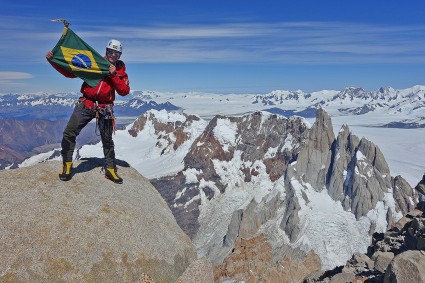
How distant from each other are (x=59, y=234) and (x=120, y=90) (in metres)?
7.50

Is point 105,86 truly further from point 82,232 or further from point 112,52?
point 82,232

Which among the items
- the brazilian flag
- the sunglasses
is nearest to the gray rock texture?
the brazilian flag

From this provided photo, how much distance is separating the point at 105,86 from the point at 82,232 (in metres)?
7.44

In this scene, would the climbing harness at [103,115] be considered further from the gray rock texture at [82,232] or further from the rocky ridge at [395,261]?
the rocky ridge at [395,261]

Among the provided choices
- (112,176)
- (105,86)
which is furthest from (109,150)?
(105,86)

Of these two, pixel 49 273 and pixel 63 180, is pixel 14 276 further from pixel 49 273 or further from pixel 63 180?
pixel 63 180

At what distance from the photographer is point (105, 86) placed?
19359mm

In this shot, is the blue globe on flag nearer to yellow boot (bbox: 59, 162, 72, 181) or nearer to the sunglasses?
the sunglasses

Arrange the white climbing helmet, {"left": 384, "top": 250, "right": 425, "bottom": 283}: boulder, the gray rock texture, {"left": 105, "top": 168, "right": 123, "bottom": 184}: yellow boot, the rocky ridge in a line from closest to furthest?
the gray rock texture → the white climbing helmet → {"left": 105, "top": 168, "right": 123, "bottom": 184}: yellow boot → {"left": 384, "top": 250, "right": 425, "bottom": 283}: boulder → the rocky ridge

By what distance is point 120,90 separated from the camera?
63.1 feet

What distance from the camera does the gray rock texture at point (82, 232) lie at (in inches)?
533

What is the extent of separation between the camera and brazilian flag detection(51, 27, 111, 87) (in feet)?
61.5

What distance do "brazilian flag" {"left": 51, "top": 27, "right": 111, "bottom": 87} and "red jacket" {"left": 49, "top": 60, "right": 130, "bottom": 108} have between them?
0.32 metres

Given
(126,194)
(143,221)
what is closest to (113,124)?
(126,194)
